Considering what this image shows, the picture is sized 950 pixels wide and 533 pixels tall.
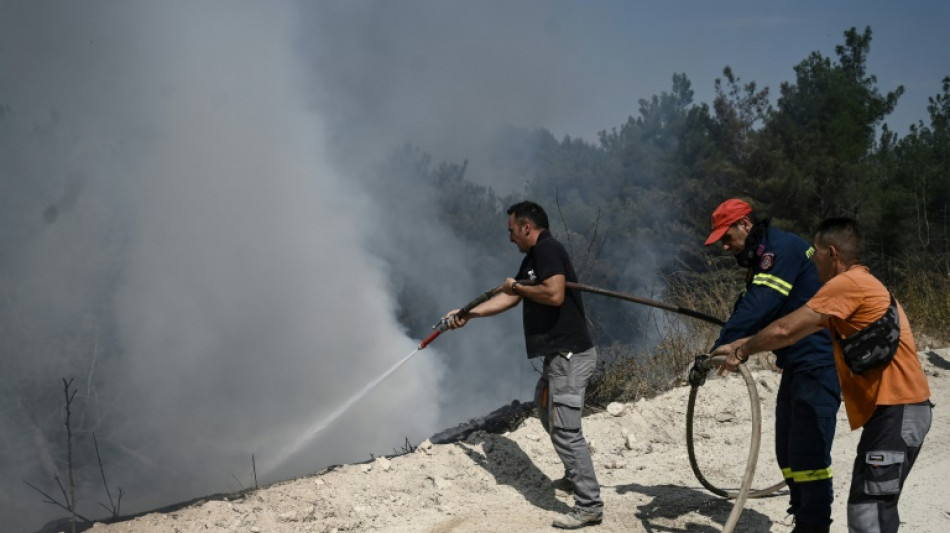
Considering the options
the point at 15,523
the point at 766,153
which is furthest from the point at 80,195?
the point at 766,153

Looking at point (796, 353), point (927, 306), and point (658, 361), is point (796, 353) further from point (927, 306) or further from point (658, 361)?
point (927, 306)

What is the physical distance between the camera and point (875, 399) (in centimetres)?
321

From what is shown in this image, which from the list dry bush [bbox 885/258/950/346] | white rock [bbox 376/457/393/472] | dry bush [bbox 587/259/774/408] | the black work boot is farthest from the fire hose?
dry bush [bbox 885/258/950/346]

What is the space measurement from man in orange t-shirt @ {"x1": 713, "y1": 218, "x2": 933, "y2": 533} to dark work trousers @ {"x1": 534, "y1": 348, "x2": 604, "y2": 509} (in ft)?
4.88

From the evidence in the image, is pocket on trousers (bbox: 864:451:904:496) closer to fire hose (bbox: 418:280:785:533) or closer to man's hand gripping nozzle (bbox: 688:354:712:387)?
fire hose (bbox: 418:280:785:533)

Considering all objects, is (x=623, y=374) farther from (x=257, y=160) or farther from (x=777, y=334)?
(x=257, y=160)

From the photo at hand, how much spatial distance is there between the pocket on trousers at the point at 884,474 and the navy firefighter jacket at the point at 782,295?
725 mm

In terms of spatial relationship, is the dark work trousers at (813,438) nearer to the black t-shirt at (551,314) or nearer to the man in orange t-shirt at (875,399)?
the man in orange t-shirt at (875,399)

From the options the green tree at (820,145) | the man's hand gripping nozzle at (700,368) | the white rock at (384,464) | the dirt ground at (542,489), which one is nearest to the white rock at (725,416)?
the dirt ground at (542,489)

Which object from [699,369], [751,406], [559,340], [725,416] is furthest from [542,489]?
[725,416]

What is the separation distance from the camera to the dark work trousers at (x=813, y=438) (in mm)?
3758

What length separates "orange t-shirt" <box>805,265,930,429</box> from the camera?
3.17 metres

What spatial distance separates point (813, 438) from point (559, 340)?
1.46 meters

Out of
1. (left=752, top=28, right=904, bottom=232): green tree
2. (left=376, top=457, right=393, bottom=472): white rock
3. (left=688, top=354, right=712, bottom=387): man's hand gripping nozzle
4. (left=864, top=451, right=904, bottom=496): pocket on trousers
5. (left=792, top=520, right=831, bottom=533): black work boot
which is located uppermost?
(left=752, top=28, right=904, bottom=232): green tree
